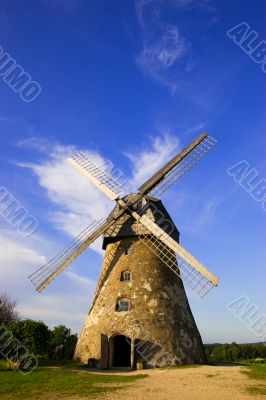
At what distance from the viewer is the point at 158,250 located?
70.5 ft

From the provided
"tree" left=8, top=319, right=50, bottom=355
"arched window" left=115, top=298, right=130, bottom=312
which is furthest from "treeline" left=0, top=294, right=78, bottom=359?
"arched window" left=115, top=298, right=130, bottom=312

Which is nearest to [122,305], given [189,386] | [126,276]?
[126,276]

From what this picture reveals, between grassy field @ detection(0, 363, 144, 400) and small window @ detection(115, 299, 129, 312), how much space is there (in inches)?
170

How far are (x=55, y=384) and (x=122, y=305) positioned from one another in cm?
773

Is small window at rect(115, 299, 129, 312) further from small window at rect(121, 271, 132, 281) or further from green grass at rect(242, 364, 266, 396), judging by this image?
green grass at rect(242, 364, 266, 396)

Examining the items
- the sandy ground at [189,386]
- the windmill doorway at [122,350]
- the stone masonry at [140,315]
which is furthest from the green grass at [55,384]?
the windmill doorway at [122,350]

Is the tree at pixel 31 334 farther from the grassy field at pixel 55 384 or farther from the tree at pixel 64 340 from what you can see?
the grassy field at pixel 55 384

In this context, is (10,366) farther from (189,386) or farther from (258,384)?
(258,384)

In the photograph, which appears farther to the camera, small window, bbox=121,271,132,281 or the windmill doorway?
the windmill doorway

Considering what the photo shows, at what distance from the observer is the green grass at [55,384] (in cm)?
1080

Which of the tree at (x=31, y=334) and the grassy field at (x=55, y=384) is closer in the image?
the grassy field at (x=55, y=384)

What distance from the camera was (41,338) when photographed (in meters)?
21.8

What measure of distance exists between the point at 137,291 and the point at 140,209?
17.7 feet

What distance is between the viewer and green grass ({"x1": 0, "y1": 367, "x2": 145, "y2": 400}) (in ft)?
35.4
